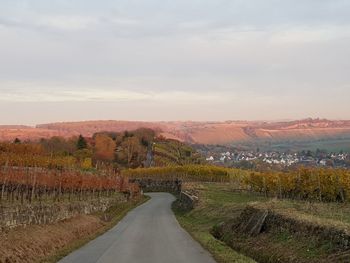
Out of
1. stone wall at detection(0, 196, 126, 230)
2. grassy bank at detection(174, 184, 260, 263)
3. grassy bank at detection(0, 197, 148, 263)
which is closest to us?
grassy bank at detection(0, 197, 148, 263)

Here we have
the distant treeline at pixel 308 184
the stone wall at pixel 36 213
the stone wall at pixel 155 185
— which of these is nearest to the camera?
the stone wall at pixel 36 213

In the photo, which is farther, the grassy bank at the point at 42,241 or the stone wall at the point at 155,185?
the stone wall at the point at 155,185

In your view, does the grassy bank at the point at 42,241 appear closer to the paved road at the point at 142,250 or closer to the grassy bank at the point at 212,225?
the paved road at the point at 142,250

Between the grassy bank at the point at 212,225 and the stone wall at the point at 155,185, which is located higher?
the grassy bank at the point at 212,225

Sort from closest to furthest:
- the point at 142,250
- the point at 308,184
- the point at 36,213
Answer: the point at 142,250
the point at 36,213
the point at 308,184

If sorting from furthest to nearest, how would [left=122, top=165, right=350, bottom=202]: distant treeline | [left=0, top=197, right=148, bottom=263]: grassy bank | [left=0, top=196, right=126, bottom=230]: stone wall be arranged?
[left=122, top=165, right=350, bottom=202]: distant treeline → [left=0, top=196, right=126, bottom=230]: stone wall → [left=0, top=197, right=148, bottom=263]: grassy bank

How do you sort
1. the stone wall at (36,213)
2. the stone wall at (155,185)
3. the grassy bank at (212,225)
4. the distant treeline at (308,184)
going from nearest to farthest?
1. the grassy bank at (212,225)
2. the stone wall at (36,213)
3. the distant treeline at (308,184)
4. the stone wall at (155,185)

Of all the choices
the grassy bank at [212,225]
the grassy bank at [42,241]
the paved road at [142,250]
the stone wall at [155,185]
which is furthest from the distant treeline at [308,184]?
the stone wall at [155,185]

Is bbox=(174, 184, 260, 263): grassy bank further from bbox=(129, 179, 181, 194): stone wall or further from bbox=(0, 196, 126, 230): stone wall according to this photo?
bbox=(129, 179, 181, 194): stone wall

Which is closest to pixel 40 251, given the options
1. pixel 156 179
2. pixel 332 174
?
pixel 332 174

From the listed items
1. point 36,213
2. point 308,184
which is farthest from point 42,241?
point 308,184

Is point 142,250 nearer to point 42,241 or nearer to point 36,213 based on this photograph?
point 42,241

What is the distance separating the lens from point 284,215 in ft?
71.3

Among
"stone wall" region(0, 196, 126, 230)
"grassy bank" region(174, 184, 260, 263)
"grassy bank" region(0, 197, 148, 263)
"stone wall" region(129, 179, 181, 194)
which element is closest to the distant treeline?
"grassy bank" region(174, 184, 260, 263)
